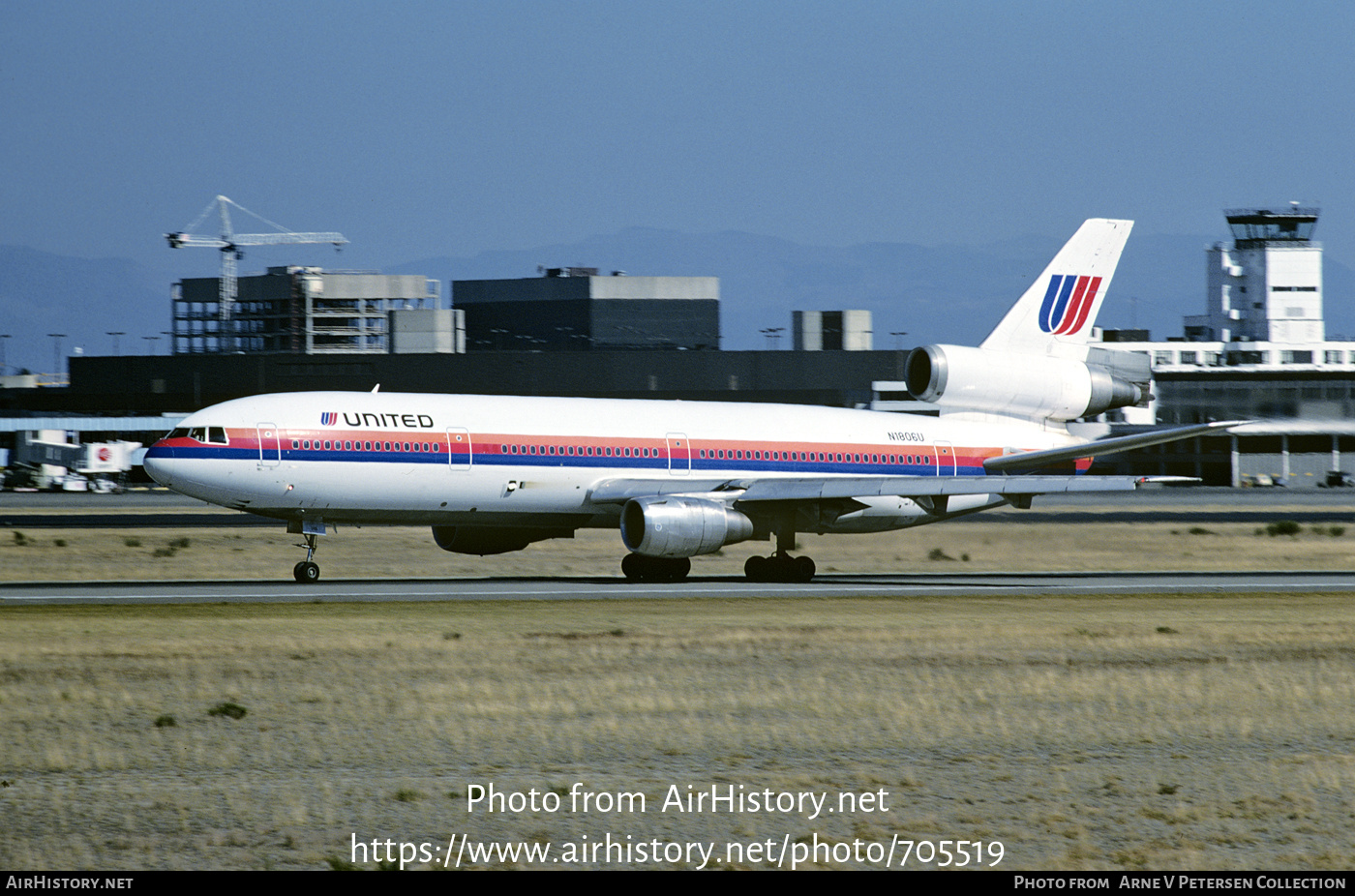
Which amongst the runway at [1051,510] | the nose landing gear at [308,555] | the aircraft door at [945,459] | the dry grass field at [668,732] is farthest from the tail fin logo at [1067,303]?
the nose landing gear at [308,555]

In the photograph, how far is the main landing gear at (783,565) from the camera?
41688 millimetres

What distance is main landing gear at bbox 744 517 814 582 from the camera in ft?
137

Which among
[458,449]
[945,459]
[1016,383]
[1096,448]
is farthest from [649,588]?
[1016,383]

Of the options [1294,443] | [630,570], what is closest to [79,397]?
[1294,443]

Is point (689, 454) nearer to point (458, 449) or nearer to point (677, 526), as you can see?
point (677, 526)

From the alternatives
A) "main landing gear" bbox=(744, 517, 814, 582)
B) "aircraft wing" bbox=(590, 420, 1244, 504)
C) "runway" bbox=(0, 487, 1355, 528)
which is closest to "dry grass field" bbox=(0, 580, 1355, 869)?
"aircraft wing" bbox=(590, 420, 1244, 504)

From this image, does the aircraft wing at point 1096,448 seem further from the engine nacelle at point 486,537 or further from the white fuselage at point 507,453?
the engine nacelle at point 486,537

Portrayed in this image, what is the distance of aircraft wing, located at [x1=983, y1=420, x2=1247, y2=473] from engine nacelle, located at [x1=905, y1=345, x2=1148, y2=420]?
166cm

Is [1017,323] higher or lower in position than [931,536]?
higher

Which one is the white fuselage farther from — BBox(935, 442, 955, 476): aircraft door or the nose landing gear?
the nose landing gear

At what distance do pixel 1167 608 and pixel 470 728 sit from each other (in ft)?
64.8

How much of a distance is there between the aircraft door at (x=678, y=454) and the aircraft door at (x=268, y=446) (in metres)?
10.6
